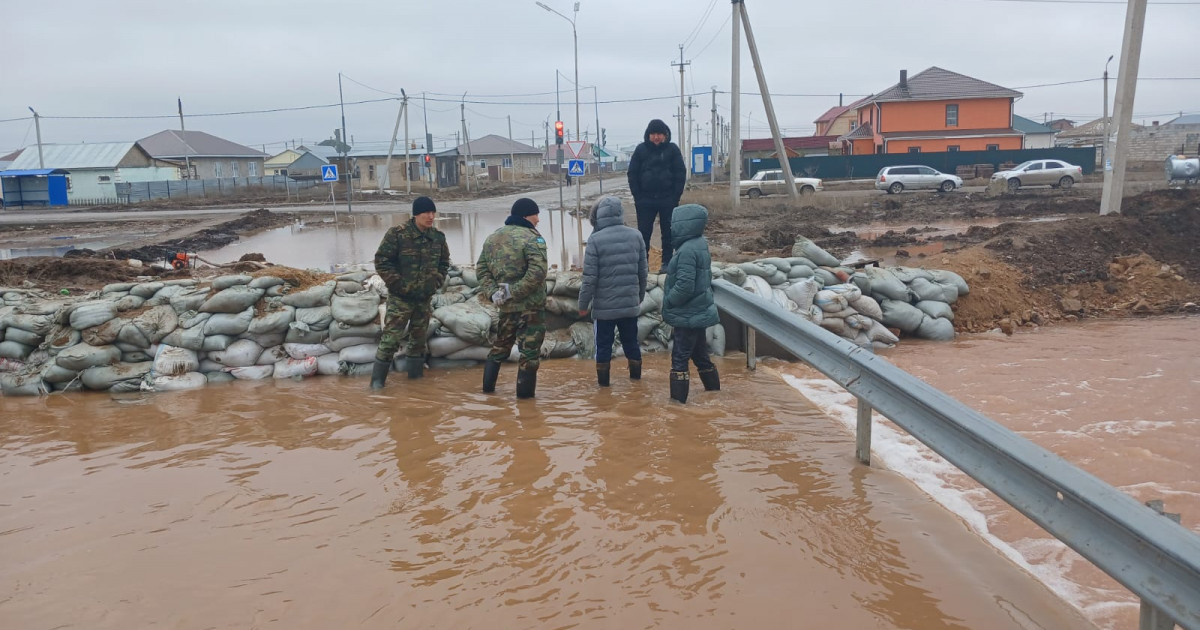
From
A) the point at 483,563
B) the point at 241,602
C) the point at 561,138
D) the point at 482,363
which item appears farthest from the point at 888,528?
the point at 561,138

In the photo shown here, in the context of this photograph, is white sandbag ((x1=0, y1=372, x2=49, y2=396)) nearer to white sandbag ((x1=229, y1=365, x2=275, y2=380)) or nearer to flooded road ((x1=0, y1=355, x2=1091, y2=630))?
flooded road ((x1=0, y1=355, x2=1091, y2=630))

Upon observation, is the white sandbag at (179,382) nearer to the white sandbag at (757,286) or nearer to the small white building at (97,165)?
the white sandbag at (757,286)

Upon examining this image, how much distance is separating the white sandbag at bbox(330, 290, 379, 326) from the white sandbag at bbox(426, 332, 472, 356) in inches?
21.3

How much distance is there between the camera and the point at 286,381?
684 centimetres

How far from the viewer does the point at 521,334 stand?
6148mm

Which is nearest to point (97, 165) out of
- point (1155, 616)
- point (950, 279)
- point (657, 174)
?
point (657, 174)

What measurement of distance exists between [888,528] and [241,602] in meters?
2.69

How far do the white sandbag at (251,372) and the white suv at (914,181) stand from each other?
3111 cm

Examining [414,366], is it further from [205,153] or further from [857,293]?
[205,153]

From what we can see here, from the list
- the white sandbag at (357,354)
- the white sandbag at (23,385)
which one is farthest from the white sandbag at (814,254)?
the white sandbag at (23,385)

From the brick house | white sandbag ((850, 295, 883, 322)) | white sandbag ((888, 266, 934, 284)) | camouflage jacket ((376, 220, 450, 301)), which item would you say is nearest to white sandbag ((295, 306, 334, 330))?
camouflage jacket ((376, 220, 450, 301))

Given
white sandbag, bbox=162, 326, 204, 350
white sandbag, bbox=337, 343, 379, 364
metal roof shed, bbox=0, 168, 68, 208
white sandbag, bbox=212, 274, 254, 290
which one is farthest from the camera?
metal roof shed, bbox=0, 168, 68, 208

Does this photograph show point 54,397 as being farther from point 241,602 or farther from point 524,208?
point 241,602

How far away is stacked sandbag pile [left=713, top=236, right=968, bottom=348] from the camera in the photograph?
314 inches
